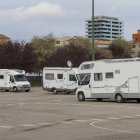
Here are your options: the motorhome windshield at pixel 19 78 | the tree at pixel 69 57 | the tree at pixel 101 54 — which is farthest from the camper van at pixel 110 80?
the tree at pixel 101 54

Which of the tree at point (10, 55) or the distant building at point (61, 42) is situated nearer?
the tree at point (10, 55)

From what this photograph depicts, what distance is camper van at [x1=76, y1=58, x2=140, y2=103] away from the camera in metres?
31.7

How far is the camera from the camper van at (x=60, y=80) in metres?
48.4

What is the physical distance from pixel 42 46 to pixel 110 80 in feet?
252

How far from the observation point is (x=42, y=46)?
359ft

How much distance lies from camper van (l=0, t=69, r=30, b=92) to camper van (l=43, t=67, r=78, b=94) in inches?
266

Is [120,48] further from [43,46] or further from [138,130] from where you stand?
[138,130]

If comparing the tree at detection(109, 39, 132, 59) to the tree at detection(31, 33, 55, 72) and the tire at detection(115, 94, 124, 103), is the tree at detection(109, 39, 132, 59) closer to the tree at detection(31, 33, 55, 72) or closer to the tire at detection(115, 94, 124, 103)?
the tree at detection(31, 33, 55, 72)

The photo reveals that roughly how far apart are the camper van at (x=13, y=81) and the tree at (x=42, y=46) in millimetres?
43865

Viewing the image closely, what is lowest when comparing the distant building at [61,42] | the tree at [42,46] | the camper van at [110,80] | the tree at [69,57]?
the camper van at [110,80]

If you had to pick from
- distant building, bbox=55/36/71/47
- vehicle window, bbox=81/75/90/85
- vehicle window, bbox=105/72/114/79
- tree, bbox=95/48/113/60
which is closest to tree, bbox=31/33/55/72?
distant building, bbox=55/36/71/47

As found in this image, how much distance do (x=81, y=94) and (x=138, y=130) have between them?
66.8 ft

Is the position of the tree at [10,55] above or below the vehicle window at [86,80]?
above

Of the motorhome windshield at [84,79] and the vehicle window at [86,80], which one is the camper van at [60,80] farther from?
the vehicle window at [86,80]
